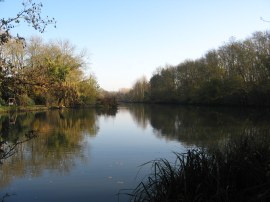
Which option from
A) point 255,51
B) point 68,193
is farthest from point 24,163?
point 255,51

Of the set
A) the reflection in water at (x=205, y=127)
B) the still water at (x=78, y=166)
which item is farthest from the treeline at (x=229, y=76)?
the still water at (x=78, y=166)

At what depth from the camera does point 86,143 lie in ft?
57.4

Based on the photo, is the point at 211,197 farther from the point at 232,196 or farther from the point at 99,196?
the point at 99,196

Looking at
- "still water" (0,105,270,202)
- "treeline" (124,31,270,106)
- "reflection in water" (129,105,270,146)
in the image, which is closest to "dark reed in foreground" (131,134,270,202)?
"still water" (0,105,270,202)

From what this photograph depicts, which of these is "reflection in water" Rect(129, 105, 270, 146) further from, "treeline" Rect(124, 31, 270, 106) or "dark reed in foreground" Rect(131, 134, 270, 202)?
"treeline" Rect(124, 31, 270, 106)

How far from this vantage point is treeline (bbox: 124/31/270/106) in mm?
50875

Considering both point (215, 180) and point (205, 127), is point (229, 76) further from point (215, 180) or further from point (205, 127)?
point (215, 180)

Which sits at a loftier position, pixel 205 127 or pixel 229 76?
pixel 229 76

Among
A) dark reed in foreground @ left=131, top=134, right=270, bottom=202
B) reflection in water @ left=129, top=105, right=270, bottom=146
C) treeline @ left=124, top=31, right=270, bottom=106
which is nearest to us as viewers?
dark reed in foreground @ left=131, top=134, right=270, bottom=202

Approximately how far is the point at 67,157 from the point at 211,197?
8924mm

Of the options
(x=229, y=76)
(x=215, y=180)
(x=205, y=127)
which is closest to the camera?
(x=215, y=180)

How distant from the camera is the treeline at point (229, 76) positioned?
50875mm

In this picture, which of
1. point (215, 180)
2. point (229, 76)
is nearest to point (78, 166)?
point (215, 180)

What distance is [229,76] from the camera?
2264 inches
